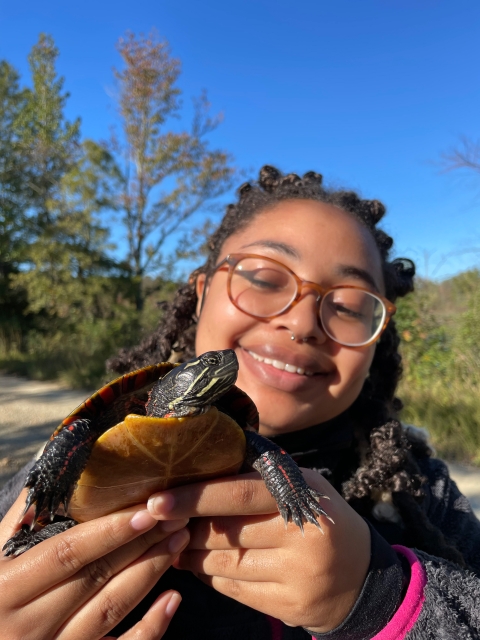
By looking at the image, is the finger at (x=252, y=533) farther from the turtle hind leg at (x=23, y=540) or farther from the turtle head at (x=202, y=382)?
the turtle hind leg at (x=23, y=540)

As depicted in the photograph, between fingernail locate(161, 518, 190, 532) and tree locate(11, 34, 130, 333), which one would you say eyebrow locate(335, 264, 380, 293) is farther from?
tree locate(11, 34, 130, 333)

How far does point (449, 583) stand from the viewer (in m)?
1.38

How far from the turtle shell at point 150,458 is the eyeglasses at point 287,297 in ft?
2.23

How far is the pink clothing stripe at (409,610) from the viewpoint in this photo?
1294mm

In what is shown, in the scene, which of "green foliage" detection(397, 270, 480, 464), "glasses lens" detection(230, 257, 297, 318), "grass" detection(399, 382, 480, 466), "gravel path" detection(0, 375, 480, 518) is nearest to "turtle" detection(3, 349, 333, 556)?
"glasses lens" detection(230, 257, 297, 318)

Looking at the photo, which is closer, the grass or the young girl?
the young girl

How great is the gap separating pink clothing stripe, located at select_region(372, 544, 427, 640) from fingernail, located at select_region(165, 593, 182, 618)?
66 cm

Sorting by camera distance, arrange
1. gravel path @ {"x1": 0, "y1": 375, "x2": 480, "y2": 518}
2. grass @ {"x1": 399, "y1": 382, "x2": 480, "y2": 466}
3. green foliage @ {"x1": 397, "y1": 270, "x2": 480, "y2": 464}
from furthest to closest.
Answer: green foliage @ {"x1": 397, "y1": 270, "x2": 480, "y2": 464}
grass @ {"x1": 399, "y1": 382, "x2": 480, "y2": 466}
gravel path @ {"x1": 0, "y1": 375, "x2": 480, "y2": 518}

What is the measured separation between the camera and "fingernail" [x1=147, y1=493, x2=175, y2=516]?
1246 millimetres

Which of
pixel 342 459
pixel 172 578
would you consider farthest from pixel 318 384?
pixel 172 578

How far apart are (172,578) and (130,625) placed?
8.3 inches

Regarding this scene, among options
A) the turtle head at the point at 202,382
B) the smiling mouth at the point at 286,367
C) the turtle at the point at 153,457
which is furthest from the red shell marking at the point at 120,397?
the smiling mouth at the point at 286,367

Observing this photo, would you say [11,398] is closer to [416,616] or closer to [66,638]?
[66,638]

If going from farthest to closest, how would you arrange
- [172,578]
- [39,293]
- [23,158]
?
[23,158], [39,293], [172,578]
